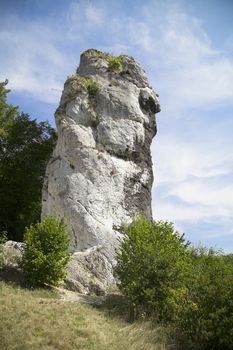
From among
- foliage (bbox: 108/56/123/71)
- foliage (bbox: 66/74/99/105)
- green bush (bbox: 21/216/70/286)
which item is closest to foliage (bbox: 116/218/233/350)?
green bush (bbox: 21/216/70/286)

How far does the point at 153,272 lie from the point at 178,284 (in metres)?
0.90

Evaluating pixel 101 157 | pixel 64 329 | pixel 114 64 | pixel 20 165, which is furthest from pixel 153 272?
pixel 20 165

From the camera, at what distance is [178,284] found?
14500mm

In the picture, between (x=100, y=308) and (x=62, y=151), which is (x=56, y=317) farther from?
(x=62, y=151)

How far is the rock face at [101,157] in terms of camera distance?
66.8ft

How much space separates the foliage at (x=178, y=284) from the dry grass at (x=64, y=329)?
2.84 feet

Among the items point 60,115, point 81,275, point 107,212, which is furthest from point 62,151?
point 81,275

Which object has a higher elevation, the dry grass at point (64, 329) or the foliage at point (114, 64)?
the foliage at point (114, 64)

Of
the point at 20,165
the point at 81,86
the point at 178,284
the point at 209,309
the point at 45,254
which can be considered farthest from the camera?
the point at 20,165

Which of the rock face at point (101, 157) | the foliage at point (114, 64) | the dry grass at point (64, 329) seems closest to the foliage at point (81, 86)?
the rock face at point (101, 157)

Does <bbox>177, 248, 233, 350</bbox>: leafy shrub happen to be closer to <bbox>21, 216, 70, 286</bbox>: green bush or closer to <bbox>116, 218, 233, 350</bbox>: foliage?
<bbox>116, 218, 233, 350</bbox>: foliage

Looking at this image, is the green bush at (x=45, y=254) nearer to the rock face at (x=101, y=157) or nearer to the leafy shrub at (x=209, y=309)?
the rock face at (x=101, y=157)

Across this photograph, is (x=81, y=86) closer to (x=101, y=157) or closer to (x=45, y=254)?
(x=101, y=157)

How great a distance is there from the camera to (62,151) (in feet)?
75.6
